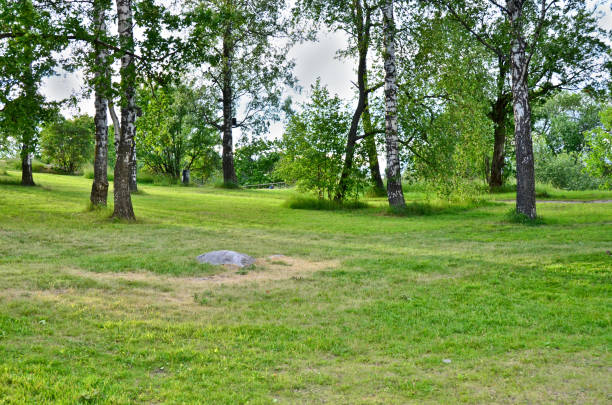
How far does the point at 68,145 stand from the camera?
4434 centimetres

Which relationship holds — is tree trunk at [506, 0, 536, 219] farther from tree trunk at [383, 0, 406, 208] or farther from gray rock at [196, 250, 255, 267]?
gray rock at [196, 250, 255, 267]

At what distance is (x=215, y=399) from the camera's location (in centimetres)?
447

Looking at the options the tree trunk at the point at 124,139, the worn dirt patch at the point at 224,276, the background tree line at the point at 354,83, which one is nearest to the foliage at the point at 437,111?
the background tree line at the point at 354,83

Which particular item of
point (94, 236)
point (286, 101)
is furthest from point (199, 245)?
point (286, 101)

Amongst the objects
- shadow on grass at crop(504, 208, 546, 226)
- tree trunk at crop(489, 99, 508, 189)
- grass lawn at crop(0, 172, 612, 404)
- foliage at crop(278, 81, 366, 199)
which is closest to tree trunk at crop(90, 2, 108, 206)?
grass lawn at crop(0, 172, 612, 404)

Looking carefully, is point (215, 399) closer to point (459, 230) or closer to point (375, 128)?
point (459, 230)

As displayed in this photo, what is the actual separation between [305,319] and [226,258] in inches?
142

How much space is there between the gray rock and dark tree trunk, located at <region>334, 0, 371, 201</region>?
12.8 meters

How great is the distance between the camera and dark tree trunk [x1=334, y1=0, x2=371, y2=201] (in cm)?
2128

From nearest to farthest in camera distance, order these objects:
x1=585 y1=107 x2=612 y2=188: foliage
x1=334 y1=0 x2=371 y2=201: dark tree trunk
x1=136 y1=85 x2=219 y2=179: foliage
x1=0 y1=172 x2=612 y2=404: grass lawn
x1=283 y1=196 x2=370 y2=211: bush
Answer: x1=0 y1=172 x2=612 y2=404: grass lawn, x1=334 y1=0 x2=371 y2=201: dark tree trunk, x1=283 y1=196 x2=370 y2=211: bush, x1=136 y1=85 x2=219 y2=179: foliage, x1=585 y1=107 x2=612 y2=188: foliage

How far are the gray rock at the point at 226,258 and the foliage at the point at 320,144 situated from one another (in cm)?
1241

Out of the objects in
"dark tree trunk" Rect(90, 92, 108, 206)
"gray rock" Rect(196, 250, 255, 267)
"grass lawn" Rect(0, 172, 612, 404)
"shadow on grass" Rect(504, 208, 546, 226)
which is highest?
"dark tree trunk" Rect(90, 92, 108, 206)

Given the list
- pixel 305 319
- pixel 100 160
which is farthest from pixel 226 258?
pixel 100 160

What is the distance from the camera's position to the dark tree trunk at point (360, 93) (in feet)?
69.8
